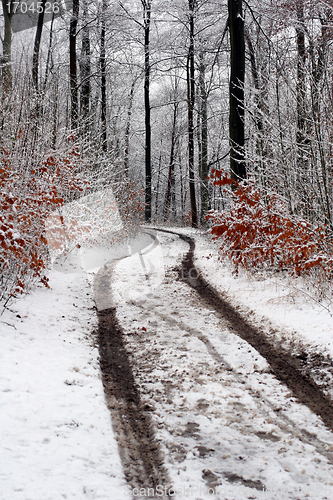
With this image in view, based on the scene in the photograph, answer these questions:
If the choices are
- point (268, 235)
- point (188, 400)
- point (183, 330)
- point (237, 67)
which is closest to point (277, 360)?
point (188, 400)

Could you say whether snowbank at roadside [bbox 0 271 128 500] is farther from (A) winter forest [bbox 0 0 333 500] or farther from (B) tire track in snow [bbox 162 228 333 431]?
(B) tire track in snow [bbox 162 228 333 431]

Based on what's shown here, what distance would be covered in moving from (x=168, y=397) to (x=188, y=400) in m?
0.22

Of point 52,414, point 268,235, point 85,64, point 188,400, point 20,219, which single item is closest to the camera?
point 52,414

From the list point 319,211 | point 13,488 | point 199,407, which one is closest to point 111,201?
point 319,211

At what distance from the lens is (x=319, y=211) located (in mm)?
6535

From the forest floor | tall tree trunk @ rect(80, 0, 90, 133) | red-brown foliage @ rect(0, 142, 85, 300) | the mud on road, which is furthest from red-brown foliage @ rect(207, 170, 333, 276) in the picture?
tall tree trunk @ rect(80, 0, 90, 133)

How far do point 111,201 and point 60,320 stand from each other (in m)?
8.33

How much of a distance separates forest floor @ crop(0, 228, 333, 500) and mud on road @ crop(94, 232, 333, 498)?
0.5 inches

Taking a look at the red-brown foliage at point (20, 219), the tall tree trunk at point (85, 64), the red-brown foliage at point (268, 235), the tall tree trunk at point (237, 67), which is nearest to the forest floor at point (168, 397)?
the red-brown foliage at point (20, 219)

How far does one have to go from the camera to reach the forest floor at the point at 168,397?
2.64 m

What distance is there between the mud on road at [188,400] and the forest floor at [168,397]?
0.04 feet

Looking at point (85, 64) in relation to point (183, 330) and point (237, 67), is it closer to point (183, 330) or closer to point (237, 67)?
point (237, 67)

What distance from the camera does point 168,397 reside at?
3744 millimetres

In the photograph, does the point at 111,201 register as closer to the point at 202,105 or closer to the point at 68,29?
the point at 68,29
